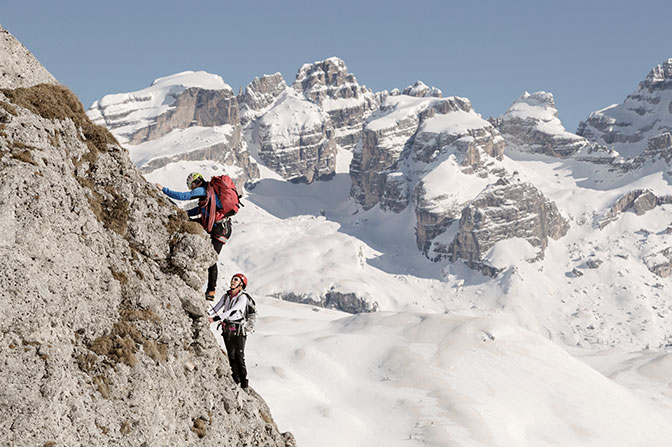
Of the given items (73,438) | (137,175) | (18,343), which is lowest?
(73,438)

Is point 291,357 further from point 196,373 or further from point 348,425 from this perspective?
point 196,373

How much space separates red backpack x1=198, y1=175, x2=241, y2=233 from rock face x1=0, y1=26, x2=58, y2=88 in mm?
4901

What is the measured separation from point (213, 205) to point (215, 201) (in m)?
0.17

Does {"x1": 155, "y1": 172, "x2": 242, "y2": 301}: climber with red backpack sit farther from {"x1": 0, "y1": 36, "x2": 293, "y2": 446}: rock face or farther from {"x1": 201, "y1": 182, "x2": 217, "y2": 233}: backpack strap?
{"x1": 0, "y1": 36, "x2": 293, "y2": 446}: rock face

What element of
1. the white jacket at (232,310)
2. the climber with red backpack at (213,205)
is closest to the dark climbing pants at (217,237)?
the climber with red backpack at (213,205)

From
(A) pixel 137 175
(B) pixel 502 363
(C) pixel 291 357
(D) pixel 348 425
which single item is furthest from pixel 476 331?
(A) pixel 137 175

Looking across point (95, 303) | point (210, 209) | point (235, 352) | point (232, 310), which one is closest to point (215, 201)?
point (210, 209)

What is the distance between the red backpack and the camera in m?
19.6

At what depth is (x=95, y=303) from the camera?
14.5 metres

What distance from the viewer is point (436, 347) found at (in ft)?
391

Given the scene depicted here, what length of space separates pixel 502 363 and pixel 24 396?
112 meters

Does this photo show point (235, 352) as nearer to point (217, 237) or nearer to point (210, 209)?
point (217, 237)

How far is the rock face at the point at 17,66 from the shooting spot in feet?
57.9

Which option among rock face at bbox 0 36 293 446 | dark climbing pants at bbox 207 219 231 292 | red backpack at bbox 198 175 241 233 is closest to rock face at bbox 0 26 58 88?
rock face at bbox 0 36 293 446
